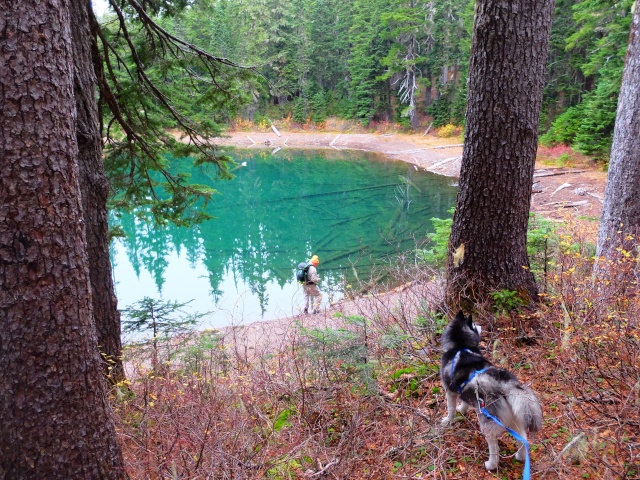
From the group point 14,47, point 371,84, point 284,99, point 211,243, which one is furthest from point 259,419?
point 284,99

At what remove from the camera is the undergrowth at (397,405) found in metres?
2.60

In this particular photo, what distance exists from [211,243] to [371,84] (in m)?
30.4

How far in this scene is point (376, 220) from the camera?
18672mm

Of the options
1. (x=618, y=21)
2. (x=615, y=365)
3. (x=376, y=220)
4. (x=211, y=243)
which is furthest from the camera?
(x=376, y=220)

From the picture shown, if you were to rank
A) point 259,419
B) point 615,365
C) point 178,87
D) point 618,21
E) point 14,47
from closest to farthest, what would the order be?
point 14,47 < point 615,365 < point 259,419 < point 178,87 < point 618,21

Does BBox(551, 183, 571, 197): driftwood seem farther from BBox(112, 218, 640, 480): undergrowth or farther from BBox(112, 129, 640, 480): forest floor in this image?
BBox(112, 218, 640, 480): undergrowth

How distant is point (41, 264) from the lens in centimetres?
209

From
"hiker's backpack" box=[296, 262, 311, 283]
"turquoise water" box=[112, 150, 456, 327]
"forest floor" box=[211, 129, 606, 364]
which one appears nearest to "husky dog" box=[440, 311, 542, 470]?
"forest floor" box=[211, 129, 606, 364]

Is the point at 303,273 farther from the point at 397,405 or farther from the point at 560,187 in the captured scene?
the point at 560,187

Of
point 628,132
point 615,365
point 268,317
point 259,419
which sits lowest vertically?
point 268,317

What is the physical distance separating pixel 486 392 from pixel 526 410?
239 millimetres

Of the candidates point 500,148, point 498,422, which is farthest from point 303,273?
point 498,422

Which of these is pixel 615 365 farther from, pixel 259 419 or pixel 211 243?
pixel 211 243

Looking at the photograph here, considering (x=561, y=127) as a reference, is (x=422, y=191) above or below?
below
